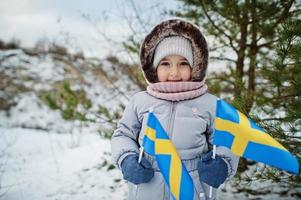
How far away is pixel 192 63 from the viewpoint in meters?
1.93

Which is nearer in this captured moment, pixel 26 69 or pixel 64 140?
pixel 64 140

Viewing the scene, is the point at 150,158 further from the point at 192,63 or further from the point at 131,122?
the point at 192,63

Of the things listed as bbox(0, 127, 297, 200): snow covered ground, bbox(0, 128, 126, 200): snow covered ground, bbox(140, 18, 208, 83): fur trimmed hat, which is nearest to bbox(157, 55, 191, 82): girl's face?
bbox(140, 18, 208, 83): fur trimmed hat

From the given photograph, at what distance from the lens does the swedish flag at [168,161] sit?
5.00ft

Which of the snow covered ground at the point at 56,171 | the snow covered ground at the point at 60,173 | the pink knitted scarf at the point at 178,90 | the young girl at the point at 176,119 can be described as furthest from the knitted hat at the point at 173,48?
the snow covered ground at the point at 56,171

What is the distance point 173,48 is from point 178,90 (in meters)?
0.28

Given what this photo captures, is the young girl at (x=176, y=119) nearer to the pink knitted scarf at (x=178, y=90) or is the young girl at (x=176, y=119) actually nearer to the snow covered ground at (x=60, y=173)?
the pink knitted scarf at (x=178, y=90)

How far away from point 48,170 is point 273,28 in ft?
13.4

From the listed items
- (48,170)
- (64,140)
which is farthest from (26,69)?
(48,170)

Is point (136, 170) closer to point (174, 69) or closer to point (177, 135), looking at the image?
point (177, 135)

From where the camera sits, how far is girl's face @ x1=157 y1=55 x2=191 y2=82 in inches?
72.0

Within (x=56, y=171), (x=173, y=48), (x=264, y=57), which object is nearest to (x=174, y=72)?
(x=173, y=48)

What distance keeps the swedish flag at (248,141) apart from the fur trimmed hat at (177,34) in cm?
53

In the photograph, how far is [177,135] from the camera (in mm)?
1712
